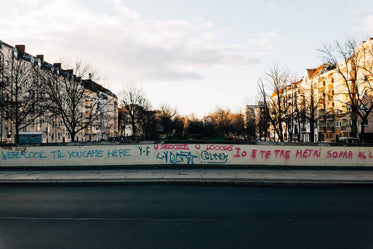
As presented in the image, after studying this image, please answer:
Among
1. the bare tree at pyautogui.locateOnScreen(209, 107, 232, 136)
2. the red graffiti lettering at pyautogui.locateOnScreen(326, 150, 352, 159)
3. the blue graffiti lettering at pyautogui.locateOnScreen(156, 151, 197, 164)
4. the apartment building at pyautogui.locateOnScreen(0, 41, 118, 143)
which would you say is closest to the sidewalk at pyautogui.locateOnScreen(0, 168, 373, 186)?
the blue graffiti lettering at pyautogui.locateOnScreen(156, 151, 197, 164)

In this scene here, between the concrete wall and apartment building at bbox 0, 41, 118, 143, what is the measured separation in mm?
16835

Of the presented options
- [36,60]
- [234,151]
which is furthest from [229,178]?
[36,60]

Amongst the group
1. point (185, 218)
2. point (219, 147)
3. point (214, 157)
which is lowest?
point (185, 218)

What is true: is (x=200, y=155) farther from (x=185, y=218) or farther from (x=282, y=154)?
(x=185, y=218)

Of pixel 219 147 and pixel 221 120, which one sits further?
pixel 221 120

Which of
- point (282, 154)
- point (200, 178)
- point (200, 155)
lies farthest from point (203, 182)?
point (282, 154)

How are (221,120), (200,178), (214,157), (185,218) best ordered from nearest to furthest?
(185,218) → (200,178) → (214,157) → (221,120)

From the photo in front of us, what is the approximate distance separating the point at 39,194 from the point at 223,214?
706 cm

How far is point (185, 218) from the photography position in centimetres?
726

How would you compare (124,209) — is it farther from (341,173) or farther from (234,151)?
(341,173)

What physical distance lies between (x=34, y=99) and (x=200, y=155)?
2987 cm

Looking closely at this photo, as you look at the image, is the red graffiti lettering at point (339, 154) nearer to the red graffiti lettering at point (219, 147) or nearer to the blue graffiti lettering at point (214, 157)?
the red graffiti lettering at point (219, 147)

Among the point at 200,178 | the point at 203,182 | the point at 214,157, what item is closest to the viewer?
the point at 203,182

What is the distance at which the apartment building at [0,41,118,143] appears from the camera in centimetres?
3706
